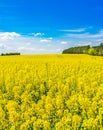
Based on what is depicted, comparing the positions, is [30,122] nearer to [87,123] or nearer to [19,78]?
[87,123]

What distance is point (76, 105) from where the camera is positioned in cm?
820

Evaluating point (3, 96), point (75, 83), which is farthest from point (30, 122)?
point (75, 83)

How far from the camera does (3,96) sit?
10242 mm

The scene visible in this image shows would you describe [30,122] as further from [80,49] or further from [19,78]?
[80,49]

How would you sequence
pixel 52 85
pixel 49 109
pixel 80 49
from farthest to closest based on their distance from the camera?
pixel 80 49 < pixel 52 85 < pixel 49 109

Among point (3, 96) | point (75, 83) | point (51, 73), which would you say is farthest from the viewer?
point (51, 73)

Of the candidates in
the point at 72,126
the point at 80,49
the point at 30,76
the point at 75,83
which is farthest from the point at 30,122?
the point at 80,49

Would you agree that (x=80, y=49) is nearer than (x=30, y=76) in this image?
No

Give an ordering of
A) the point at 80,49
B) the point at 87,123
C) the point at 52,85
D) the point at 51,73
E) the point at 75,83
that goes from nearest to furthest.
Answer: the point at 87,123 → the point at 52,85 → the point at 75,83 → the point at 51,73 → the point at 80,49

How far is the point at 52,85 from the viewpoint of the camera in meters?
11.7

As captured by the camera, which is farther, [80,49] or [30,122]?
[80,49]

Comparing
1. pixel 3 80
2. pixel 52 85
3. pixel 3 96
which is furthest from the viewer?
pixel 3 80

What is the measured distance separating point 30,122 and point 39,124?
25 cm

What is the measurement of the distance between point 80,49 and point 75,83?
73.5m
